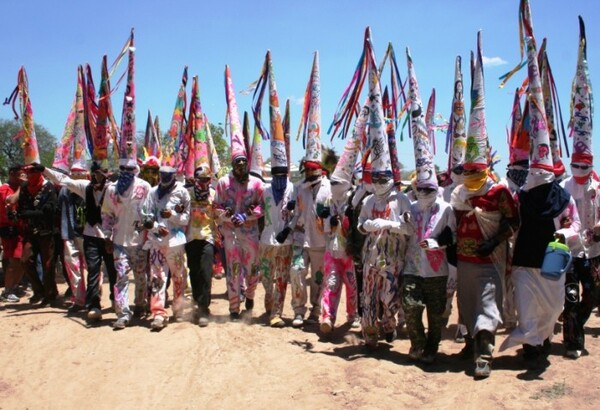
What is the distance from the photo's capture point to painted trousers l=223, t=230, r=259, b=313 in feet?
24.7

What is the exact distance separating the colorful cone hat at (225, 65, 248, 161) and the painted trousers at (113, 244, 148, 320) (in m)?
1.78

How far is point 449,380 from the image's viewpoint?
208 inches

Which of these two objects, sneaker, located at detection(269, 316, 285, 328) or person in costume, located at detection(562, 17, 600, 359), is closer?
person in costume, located at detection(562, 17, 600, 359)

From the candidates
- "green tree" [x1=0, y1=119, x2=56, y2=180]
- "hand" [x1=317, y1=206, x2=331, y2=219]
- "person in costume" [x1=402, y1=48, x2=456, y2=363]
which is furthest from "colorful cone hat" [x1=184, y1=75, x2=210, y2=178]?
"green tree" [x1=0, y1=119, x2=56, y2=180]

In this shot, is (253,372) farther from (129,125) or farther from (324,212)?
(129,125)

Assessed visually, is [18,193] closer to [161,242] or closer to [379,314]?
[161,242]

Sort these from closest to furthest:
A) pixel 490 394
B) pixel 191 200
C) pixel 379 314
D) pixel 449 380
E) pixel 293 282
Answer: pixel 490 394, pixel 449 380, pixel 379 314, pixel 293 282, pixel 191 200

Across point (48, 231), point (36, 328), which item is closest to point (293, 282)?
point (36, 328)

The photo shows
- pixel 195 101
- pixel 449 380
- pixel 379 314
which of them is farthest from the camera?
pixel 195 101

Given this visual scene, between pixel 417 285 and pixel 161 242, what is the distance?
3370mm

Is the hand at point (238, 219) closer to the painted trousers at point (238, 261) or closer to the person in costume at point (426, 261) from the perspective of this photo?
the painted trousers at point (238, 261)

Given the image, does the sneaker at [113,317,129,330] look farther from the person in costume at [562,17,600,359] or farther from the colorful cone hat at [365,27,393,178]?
the person in costume at [562,17,600,359]

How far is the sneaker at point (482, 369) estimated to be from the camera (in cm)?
516

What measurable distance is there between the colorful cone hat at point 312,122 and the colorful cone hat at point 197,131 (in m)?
1.47
